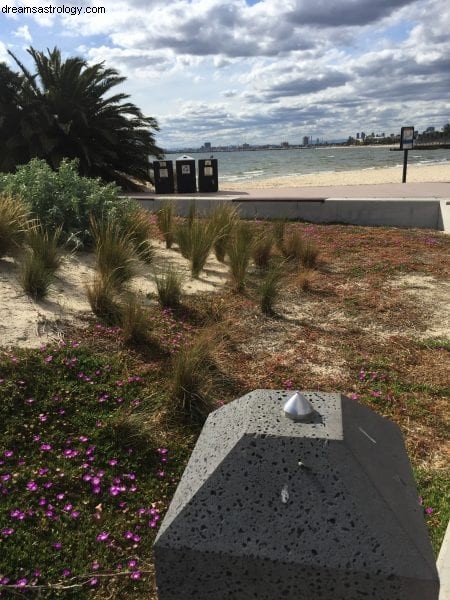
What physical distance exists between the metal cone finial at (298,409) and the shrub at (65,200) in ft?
17.2

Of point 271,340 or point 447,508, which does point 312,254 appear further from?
point 447,508

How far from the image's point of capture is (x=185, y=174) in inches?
618

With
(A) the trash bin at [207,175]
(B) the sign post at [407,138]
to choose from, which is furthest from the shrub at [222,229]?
(B) the sign post at [407,138]

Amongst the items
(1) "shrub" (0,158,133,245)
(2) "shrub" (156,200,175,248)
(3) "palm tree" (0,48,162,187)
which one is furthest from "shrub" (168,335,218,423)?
(3) "palm tree" (0,48,162,187)

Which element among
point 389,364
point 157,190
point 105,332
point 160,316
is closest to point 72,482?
point 105,332

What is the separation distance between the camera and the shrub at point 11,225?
18.2 ft

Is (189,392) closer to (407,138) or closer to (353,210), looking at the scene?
(353,210)

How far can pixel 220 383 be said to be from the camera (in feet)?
12.7

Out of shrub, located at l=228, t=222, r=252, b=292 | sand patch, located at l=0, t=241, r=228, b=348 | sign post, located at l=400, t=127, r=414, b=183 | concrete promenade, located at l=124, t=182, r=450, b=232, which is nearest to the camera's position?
sand patch, located at l=0, t=241, r=228, b=348

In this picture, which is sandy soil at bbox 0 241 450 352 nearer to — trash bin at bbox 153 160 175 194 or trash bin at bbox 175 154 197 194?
trash bin at bbox 175 154 197 194

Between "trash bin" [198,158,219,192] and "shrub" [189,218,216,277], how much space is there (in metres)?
9.67

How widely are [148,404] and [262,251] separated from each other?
3956 mm

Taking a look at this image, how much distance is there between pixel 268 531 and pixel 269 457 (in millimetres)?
170

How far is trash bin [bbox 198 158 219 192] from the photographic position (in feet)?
53.5
